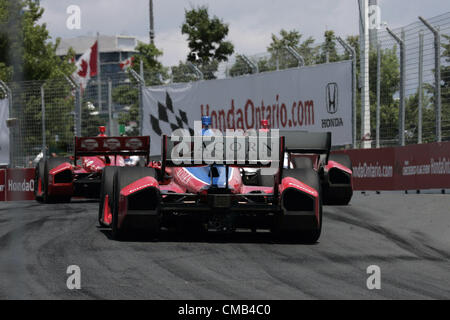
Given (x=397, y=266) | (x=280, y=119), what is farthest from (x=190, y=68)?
(x=397, y=266)

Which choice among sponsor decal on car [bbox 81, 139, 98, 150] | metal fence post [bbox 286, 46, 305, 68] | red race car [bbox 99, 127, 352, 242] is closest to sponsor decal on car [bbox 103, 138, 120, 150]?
sponsor decal on car [bbox 81, 139, 98, 150]

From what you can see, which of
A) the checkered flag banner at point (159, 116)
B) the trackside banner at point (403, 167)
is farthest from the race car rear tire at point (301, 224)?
the checkered flag banner at point (159, 116)

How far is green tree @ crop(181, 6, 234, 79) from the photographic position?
3344cm

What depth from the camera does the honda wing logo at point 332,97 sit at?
16891mm

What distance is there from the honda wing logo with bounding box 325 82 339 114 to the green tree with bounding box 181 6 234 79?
54.0 feet

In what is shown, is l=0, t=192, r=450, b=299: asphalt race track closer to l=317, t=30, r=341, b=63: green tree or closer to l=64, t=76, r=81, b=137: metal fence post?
l=317, t=30, r=341, b=63: green tree

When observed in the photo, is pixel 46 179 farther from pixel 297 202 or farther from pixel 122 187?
pixel 297 202

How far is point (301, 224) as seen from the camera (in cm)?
816

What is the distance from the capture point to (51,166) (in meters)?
15.4

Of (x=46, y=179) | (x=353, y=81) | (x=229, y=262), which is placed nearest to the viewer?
(x=229, y=262)

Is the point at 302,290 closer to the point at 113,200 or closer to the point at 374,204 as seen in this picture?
the point at 113,200

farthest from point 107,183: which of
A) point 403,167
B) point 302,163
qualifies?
point 403,167

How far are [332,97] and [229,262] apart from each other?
420 inches

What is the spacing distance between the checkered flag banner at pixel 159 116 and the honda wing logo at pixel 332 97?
5514 mm
